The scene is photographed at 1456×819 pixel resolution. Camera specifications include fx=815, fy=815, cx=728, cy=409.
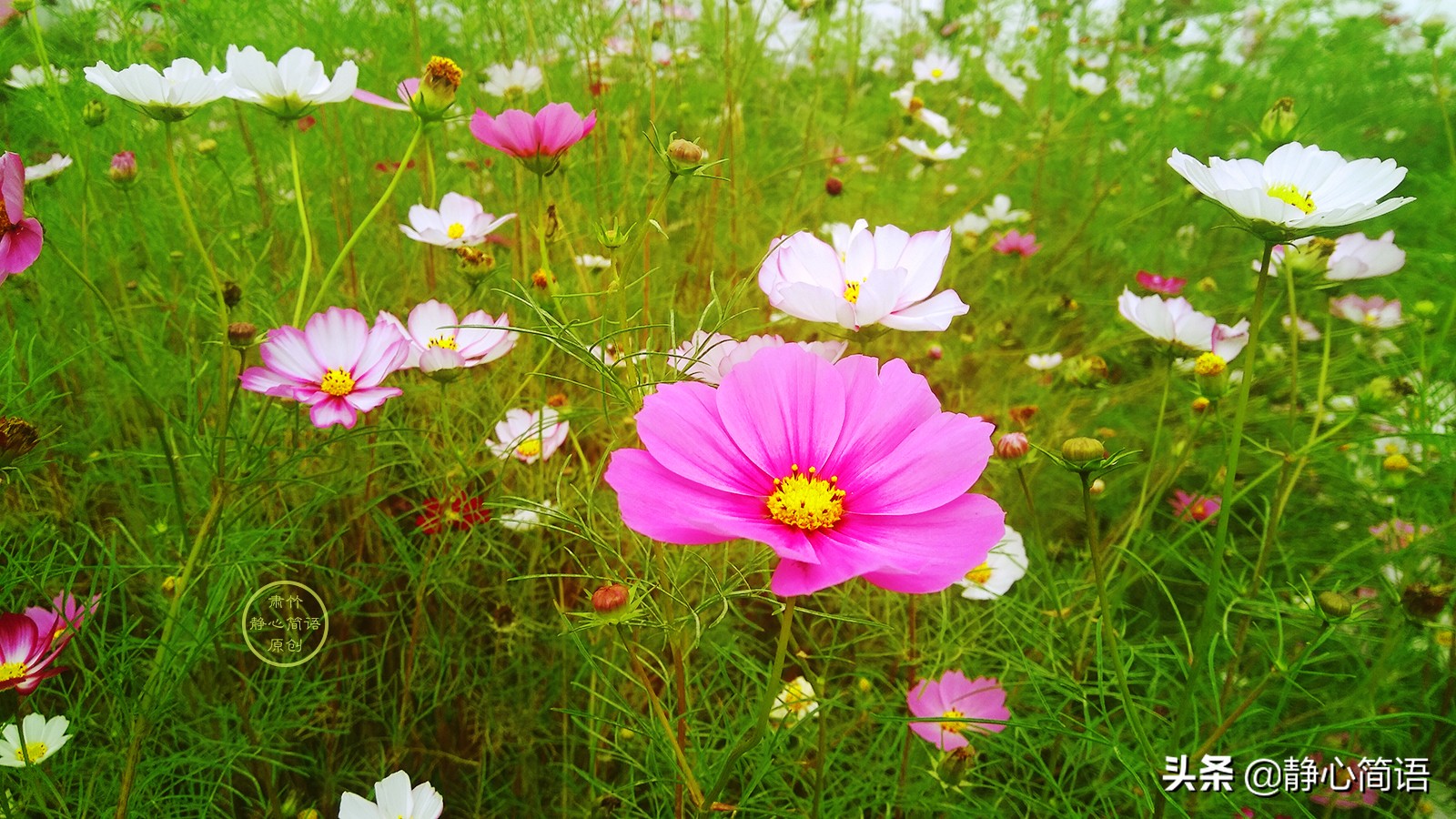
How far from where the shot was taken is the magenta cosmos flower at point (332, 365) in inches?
21.8

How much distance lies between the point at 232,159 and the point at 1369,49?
7.62 feet

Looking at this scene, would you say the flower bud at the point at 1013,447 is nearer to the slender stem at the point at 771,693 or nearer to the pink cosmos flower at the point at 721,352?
the pink cosmos flower at the point at 721,352

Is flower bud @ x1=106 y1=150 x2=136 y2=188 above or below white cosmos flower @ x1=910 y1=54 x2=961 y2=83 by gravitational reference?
below

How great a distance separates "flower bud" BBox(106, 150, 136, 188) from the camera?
75cm

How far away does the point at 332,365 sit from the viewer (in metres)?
0.62

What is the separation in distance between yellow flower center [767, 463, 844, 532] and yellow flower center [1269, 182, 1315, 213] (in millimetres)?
339

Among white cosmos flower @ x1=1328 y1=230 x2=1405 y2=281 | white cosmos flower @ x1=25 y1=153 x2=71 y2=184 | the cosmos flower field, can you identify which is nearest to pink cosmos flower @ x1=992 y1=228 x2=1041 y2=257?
the cosmos flower field

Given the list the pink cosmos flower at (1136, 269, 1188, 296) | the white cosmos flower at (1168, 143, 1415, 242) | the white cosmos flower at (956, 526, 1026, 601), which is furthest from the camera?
the pink cosmos flower at (1136, 269, 1188, 296)

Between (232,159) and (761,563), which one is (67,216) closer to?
(232,159)

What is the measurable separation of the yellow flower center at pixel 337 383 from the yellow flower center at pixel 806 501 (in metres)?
0.35

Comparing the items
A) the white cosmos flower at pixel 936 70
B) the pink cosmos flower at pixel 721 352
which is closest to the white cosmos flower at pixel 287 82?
the pink cosmos flower at pixel 721 352

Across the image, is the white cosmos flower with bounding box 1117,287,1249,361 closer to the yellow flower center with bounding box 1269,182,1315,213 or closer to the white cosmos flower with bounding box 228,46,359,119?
the yellow flower center with bounding box 1269,182,1315,213

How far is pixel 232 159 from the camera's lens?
128 centimetres

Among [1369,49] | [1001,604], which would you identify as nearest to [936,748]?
[1001,604]
